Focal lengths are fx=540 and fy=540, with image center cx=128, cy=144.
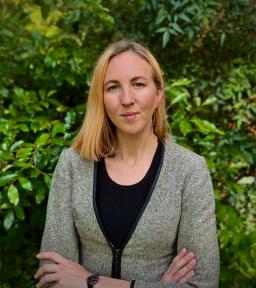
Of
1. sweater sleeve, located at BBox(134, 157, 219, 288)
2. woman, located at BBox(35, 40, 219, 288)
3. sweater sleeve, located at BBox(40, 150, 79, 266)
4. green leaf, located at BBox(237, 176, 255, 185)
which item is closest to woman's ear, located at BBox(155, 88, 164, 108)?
woman, located at BBox(35, 40, 219, 288)

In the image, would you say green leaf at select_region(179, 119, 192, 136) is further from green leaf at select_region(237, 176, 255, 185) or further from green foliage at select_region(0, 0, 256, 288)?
green leaf at select_region(237, 176, 255, 185)

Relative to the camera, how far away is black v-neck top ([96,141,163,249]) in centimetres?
196

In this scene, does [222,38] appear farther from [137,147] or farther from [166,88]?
[137,147]

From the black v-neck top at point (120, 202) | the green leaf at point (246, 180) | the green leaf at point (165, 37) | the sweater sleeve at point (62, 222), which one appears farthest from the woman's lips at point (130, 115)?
the green leaf at point (246, 180)

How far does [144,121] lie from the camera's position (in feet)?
6.43

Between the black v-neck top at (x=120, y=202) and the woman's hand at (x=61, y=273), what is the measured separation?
0.53 ft

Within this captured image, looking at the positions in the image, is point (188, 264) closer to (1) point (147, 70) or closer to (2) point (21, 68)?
(1) point (147, 70)

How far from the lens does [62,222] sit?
200 cm

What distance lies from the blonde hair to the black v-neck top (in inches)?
4.5

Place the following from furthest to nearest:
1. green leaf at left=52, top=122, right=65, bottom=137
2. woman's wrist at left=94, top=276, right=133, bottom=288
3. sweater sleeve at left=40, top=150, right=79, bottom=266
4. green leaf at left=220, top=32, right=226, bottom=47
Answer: green leaf at left=220, top=32, right=226, bottom=47, green leaf at left=52, top=122, right=65, bottom=137, sweater sleeve at left=40, top=150, right=79, bottom=266, woman's wrist at left=94, top=276, right=133, bottom=288

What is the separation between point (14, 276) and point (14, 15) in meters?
1.50

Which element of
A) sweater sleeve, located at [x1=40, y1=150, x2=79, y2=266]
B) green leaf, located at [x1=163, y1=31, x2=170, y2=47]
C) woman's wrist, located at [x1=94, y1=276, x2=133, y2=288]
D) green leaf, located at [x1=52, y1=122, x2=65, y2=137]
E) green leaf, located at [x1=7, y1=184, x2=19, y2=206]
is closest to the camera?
woman's wrist, located at [x1=94, y1=276, x2=133, y2=288]

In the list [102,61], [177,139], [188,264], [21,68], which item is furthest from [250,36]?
[188,264]

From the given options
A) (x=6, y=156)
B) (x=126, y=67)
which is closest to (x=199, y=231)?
(x=126, y=67)
